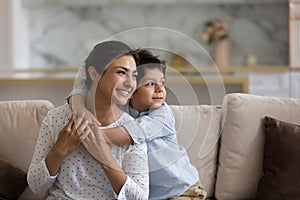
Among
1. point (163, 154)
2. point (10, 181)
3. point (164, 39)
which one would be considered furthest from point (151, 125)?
point (164, 39)

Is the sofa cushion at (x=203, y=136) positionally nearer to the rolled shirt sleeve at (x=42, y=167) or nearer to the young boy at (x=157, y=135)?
the young boy at (x=157, y=135)

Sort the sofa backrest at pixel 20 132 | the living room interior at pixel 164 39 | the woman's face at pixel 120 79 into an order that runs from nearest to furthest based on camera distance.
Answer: the woman's face at pixel 120 79, the sofa backrest at pixel 20 132, the living room interior at pixel 164 39

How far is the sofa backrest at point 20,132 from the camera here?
2.49 meters

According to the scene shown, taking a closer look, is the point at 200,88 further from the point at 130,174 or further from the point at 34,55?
the point at 34,55

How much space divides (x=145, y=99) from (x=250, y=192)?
0.73 meters

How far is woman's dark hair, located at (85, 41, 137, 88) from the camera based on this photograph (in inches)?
75.4

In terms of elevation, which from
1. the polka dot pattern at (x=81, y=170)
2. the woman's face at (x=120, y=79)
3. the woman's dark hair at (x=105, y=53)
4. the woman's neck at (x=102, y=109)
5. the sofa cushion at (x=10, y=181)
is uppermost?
the woman's dark hair at (x=105, y=53)

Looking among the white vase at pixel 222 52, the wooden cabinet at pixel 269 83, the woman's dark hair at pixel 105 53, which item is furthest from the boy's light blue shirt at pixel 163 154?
the white vase at pixel 222 52

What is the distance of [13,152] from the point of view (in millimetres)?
2504

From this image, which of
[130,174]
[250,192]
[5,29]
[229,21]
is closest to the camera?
[130,174]

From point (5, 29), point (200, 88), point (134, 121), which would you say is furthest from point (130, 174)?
point (5, 29)

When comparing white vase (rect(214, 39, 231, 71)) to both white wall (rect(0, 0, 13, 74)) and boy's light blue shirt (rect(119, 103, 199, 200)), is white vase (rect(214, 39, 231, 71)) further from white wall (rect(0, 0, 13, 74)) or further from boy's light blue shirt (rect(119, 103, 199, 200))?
boy's light blue shirt (rect(119, 103, 199, 200))

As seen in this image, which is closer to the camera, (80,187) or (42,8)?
(80,187)

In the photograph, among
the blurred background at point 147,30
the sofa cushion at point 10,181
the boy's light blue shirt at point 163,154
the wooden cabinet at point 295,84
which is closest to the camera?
the boy's light blue shirt at point 163,154
